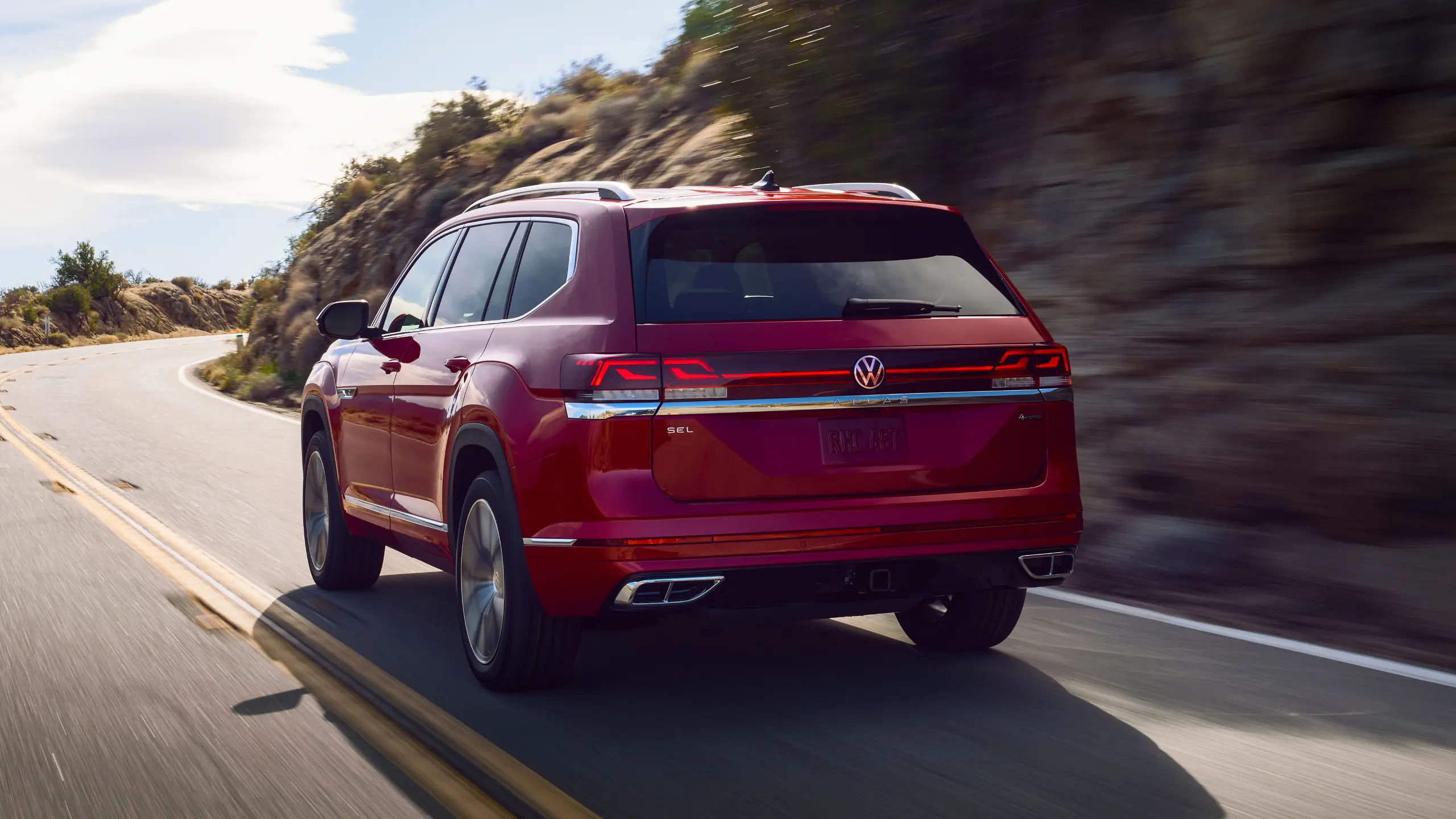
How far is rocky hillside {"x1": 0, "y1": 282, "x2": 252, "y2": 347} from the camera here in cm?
7406

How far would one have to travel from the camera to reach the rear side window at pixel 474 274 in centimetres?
614

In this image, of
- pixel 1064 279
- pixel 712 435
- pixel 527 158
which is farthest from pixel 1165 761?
pixel 527 158

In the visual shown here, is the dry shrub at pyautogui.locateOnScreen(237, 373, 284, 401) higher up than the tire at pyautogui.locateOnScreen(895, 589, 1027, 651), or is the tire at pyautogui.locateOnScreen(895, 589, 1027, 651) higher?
the tire at pyautogui.locateOnScreen(895, 589, 1027, 651)

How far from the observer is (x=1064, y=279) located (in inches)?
434

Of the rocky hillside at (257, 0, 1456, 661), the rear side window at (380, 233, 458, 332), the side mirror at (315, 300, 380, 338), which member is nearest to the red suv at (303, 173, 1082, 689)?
the rear side window at (380, 233, 458, 332)

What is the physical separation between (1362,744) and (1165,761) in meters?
0.68

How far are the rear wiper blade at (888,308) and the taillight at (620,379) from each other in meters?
0.70

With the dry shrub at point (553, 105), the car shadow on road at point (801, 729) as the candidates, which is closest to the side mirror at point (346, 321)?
the car shadow on road at point (801, 729)

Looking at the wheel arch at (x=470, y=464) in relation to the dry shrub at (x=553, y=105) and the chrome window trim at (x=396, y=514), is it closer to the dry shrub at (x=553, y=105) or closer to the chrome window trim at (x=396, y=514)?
the chrome window trim at (x=396, y=514)

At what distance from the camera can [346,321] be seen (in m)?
7.14

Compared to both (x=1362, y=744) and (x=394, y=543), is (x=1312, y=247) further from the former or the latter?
(x=394, y=543)

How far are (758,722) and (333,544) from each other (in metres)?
3.47

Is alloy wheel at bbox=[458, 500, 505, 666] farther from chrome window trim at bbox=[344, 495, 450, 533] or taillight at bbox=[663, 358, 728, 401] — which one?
taillight at bbox=[663, 358, 728, 401]

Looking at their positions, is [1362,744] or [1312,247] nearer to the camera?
[1362,744]
